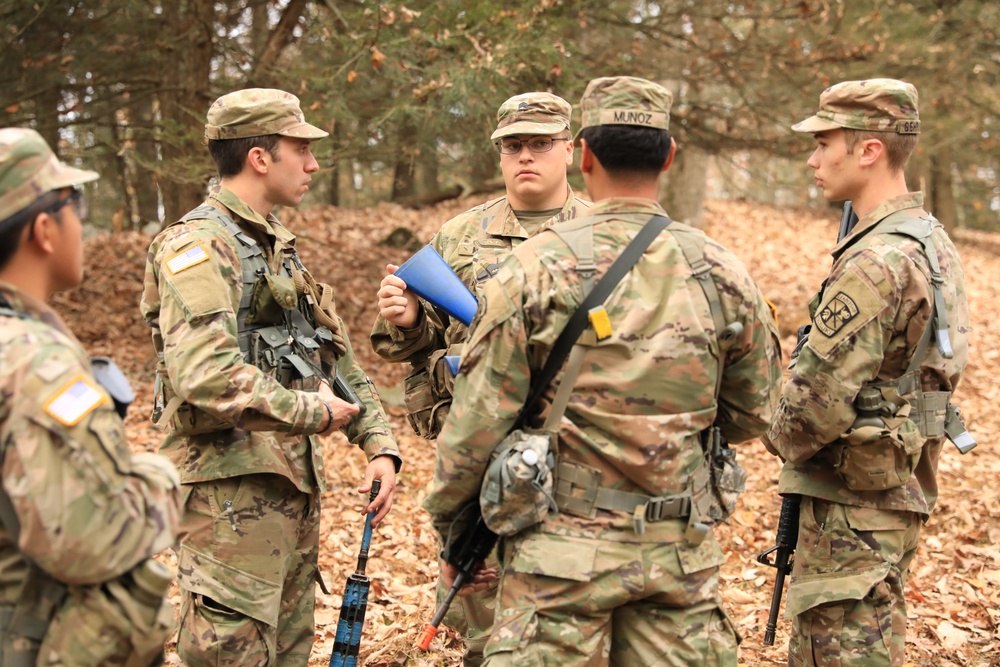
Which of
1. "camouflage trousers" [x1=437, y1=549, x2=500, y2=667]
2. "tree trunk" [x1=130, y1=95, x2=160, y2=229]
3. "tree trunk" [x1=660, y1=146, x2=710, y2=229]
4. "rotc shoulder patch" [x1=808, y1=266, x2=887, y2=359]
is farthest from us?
"tree trunk" [x1=660, y1=146, x2=710, y2=229]

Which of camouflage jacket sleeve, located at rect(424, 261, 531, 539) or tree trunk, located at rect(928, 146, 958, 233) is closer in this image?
camouflage jacket sleeve, located at rect(424, 261, 531, 539)

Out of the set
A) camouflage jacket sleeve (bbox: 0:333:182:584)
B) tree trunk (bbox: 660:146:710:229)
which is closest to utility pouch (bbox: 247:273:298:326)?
camouflage jacket sleeve (bbox: 0:333:182:584)

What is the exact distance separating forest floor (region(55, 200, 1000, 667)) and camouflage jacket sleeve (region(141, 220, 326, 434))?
2159mm

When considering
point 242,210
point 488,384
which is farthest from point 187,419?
point 488,384

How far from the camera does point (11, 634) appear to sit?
2250 mm

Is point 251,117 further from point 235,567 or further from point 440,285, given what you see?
point 235,567

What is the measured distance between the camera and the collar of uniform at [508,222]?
446 centimetres

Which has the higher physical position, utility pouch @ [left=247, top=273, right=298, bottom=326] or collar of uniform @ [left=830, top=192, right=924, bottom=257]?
collar of uniform @ [left=830, top=192, right=924, bottom=257]

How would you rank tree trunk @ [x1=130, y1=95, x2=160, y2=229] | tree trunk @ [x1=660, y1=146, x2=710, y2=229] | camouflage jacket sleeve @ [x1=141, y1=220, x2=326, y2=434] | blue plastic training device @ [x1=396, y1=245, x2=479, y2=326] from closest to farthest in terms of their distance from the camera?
camouflage jacket sleeve @ [x1=141, y1=220, x2=326, y2=434] < blue plastic training device @ [x1=396, y1=245, x2=479, y2=326] < tree trunk @ [x1=130, y1=95, x2=160, y2=229] < tree trunk @ [x1=660, y1=146, x2=710, y2=229]

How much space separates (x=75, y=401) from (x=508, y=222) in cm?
268

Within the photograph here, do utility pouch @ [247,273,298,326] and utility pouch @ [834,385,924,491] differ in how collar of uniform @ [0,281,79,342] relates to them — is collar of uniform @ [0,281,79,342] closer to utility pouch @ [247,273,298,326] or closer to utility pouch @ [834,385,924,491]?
utility pouch @ [247,273,298,326]

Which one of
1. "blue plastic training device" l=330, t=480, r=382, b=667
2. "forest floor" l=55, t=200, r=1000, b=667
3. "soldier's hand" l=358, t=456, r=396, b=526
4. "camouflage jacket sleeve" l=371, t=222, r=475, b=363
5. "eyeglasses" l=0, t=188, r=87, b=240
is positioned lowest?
"forest floor" l=55, t=200, r=1000, b=667

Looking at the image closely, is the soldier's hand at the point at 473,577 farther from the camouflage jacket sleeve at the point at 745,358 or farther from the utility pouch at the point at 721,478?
the camouflage jacket sleeve at the point at 745,358

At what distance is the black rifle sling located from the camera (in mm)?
2754
